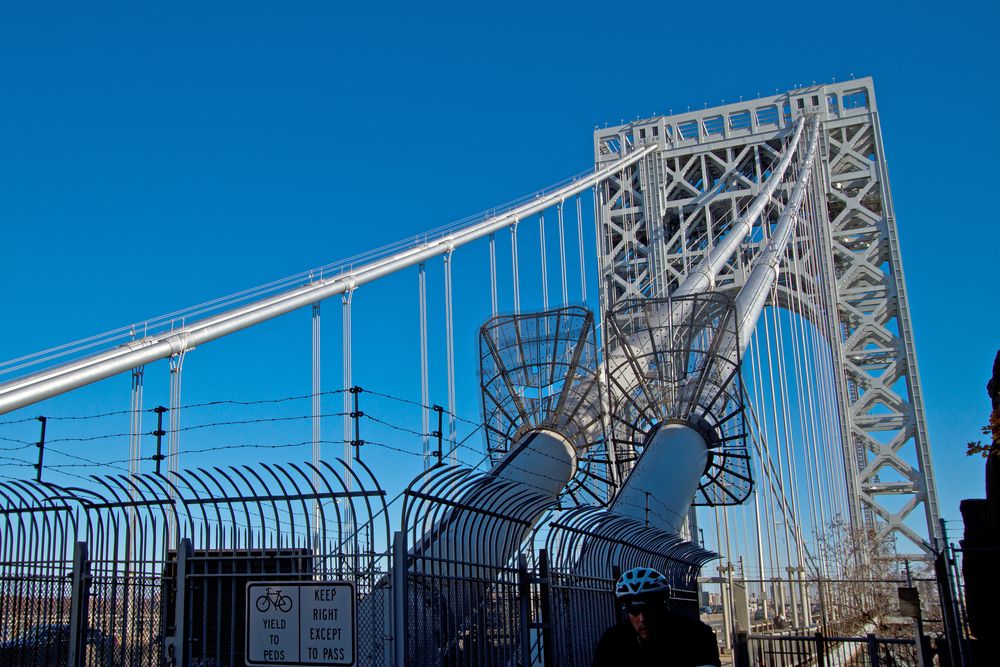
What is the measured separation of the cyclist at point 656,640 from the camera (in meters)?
4.39

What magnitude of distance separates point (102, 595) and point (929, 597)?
Result: 27.8 metres

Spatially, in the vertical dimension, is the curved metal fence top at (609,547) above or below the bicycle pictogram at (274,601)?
above

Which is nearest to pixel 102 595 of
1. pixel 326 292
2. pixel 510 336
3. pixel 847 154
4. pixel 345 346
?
pixel 345 346

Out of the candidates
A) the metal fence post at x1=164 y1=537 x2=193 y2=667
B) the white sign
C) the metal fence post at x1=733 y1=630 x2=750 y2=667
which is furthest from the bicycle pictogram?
the metal fence post at x1=733 y1=630 x2=750 y2=667

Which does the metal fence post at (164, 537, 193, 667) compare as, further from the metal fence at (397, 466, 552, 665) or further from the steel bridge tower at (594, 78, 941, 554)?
the steel bridge tower at (594, 78, 941, 554)

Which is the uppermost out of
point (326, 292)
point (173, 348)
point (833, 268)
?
point (833, 268)

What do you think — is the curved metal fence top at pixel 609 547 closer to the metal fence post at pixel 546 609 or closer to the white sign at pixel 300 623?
the metal fence post at pixel 546 609

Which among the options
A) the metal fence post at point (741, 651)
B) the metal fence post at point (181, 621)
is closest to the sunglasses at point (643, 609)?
the metal fence post at point (181, 621)

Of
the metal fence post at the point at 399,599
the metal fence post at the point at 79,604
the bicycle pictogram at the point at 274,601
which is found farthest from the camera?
the metal fence post at the point at 79,604

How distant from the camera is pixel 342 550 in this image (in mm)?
6875

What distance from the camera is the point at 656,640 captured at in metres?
4.44

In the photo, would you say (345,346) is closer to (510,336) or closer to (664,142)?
(510,336)

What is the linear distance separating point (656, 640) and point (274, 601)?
331cm

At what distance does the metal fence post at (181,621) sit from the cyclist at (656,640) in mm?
4065
